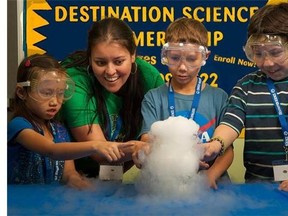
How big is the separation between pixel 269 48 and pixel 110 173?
20.6 inches

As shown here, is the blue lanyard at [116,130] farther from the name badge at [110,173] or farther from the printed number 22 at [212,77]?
the printed number 22 at [212,77]

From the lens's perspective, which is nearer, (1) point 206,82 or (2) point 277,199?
(2) point 277,199

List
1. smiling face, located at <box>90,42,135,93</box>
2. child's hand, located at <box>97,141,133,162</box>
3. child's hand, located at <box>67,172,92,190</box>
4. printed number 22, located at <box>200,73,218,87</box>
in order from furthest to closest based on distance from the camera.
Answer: printed number 22, located at <box>200,73,218,87</box>, smiling face, located at <box>90,42,135,93</box>, child's hand, located at <box>67,172,92,190</box>, child's hand, located at <box>97,141,133,162</box>

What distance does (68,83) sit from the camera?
1.32 m

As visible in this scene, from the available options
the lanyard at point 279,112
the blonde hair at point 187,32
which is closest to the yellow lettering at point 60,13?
the blonde hair at point 187,32

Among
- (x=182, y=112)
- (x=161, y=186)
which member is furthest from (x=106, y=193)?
(x=182, y=112)

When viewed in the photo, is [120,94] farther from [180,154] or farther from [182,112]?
[180,154]

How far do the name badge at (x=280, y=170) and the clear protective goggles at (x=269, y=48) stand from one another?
0.87 ft

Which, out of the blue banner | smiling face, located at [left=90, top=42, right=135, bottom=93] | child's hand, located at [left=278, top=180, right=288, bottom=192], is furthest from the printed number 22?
child's hand, located at [left=278, top=180, right=288, bottom=192]

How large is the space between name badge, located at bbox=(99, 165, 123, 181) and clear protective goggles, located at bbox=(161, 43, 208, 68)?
309 millimetres

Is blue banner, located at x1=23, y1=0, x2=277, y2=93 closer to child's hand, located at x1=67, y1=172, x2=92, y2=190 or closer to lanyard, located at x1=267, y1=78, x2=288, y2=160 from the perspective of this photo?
lanyard, located at x1=267, y1=78, x2=288, y2=160

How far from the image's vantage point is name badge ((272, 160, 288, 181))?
125cm

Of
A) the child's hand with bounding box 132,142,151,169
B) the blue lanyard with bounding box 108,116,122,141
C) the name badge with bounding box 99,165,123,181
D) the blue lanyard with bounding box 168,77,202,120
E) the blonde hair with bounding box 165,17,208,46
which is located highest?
the blonde hair with bounding box 165,17,208,46

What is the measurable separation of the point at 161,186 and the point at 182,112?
0.75 feet
